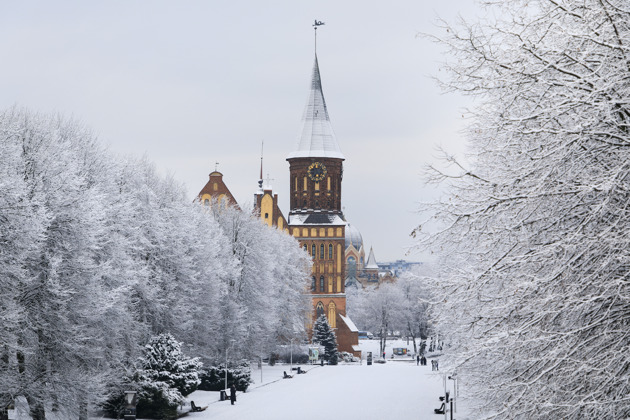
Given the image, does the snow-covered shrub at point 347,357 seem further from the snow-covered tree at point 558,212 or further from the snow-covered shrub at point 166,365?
the snow-covered tree at point 558,212

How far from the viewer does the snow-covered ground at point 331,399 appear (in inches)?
1207

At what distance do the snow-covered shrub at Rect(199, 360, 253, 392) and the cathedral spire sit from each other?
55.1m

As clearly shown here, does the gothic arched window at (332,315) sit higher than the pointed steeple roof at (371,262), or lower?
lower

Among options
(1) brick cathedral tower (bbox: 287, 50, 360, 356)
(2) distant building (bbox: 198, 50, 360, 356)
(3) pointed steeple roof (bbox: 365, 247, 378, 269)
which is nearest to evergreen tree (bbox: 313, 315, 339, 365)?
(2) distant building (bbox: 198, 50, 360, 356)

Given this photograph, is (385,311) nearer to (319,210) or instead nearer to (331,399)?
(319,210)

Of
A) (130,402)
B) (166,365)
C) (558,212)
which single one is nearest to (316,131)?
(166,365)

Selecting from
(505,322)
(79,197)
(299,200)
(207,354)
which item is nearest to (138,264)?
(79,197)

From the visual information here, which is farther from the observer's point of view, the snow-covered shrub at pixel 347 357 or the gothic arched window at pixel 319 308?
the gothic arched window at pixel 319 308

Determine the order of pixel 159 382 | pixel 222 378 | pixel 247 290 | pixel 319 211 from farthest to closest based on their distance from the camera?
pixel 319 211, pixel 247 290, pixel 222 378, pixel 159 382

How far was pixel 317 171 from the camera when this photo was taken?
95.8 meters

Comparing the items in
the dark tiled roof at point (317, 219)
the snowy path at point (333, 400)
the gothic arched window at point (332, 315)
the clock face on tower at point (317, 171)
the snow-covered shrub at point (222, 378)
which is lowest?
the snowy path at point (333, 400)

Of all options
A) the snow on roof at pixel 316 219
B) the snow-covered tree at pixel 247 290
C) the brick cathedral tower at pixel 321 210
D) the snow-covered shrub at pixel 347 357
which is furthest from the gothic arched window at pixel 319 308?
the snow-covered tree at pixel 247 290

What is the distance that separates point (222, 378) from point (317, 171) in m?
55.8

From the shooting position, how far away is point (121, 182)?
33750mm
